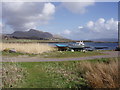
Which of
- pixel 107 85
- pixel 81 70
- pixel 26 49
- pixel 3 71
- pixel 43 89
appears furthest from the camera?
pixel 26 49

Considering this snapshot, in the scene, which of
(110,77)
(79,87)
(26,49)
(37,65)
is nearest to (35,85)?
(79,87)

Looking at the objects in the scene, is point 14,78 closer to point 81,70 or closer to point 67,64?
point 81,70

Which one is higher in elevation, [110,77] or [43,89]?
[110,77]

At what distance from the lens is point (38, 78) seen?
334 inches

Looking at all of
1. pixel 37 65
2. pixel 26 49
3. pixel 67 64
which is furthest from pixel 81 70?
pixel 26 49

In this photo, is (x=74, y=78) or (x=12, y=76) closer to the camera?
(x=12, y=76)

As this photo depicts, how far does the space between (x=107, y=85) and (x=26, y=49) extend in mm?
13063

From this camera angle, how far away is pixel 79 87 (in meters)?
7.46

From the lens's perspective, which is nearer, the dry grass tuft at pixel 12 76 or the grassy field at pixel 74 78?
the grassy field at pixel 74 78

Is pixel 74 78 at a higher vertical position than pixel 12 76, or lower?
lower

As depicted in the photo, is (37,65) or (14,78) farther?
(37,65)

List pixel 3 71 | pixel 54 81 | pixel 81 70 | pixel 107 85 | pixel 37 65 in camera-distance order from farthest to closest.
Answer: pixel 37 65 < pixel 81 70 < pixel 3 71 < pixel 54 81 < pixel 107 85

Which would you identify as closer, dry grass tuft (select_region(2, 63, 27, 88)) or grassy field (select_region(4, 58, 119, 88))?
grassy field (select_region(4, 58, 119, 88))

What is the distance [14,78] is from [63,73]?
2.48 meters
